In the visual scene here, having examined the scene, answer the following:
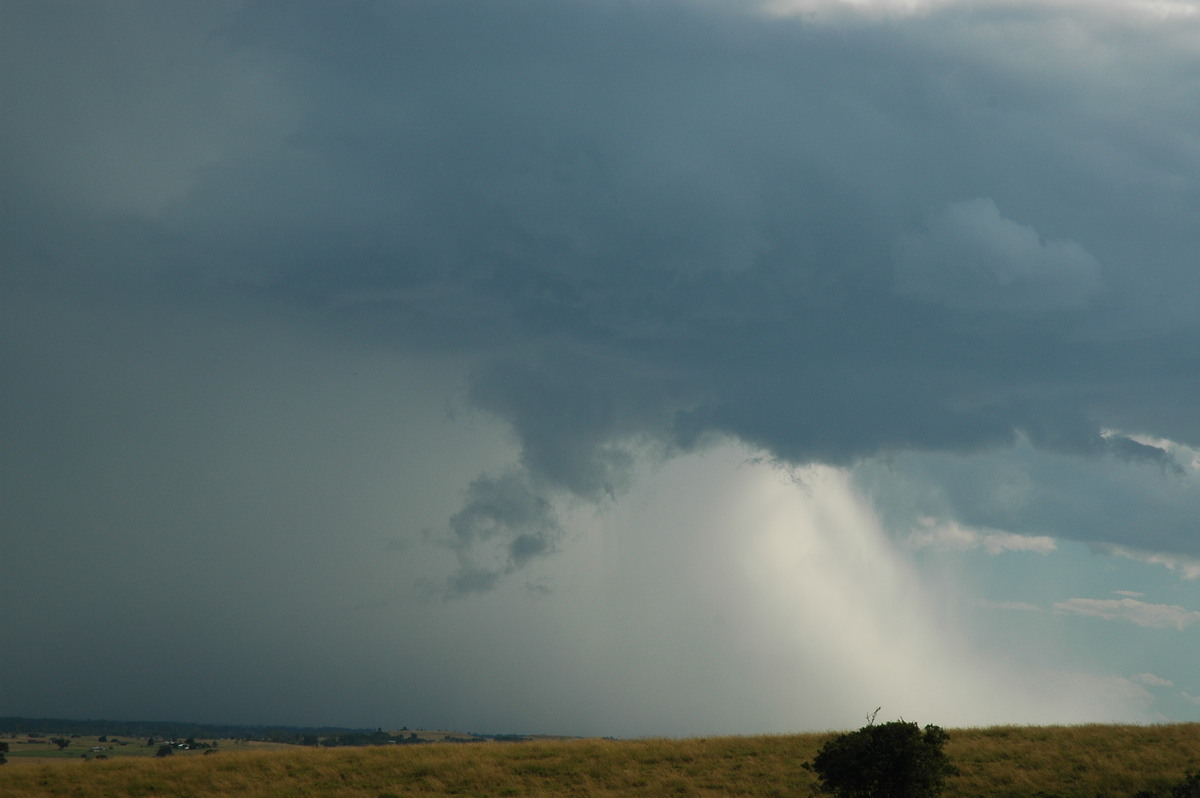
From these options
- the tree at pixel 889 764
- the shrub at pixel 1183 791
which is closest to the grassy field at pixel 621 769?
the shrub at pixel 1183 791

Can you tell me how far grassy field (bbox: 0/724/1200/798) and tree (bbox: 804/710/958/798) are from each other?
6.77 metres

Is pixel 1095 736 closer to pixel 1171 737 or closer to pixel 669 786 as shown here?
pixel 1171 737

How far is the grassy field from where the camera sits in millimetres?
54625

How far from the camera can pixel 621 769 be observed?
59156 mm

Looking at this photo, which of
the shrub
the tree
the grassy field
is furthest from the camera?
the grassy field

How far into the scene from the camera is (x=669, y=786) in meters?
55.8

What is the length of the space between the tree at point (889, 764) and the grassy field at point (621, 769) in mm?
6766

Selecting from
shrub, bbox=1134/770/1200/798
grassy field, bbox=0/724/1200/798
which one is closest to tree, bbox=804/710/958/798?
grassy field, bbox=0/724/1200/798

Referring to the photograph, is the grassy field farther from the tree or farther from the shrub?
the tree

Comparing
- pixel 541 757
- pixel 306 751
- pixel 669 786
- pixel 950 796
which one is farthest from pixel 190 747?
pixel 950 796

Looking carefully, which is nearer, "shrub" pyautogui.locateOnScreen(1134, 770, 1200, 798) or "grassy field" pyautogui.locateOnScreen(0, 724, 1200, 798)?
"shrub" pyautogui.locateOnScreen(1134, 770, 1200, 798)

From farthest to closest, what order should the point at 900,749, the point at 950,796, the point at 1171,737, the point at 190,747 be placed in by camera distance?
1. the point at 190,747
2. the point at 1171,737
3. the point at 950,796
4. the point at 900,749

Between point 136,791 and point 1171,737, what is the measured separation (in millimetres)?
59418

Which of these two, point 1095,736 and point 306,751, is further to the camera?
point 306,751
